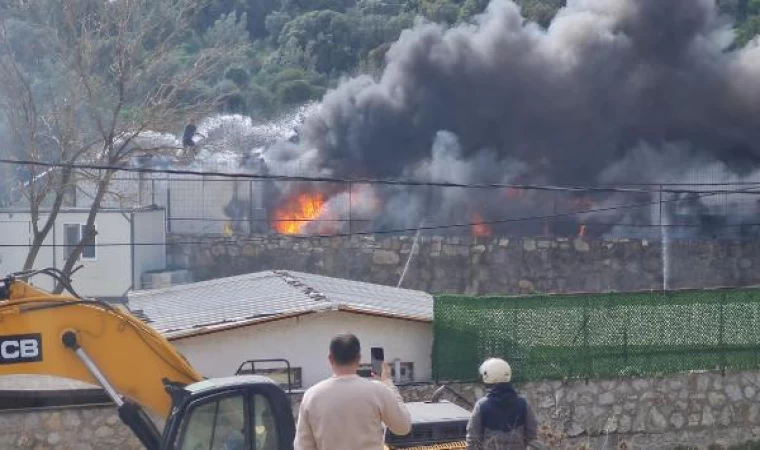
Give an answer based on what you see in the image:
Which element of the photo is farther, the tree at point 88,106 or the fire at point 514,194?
the fire at point 514,194

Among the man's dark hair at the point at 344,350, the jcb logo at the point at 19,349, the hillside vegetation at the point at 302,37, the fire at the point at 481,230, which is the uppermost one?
the hillside vegetation at the point at 302,37

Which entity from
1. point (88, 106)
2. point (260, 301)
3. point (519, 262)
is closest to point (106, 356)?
point (260, 301)

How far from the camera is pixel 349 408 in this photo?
6.04m

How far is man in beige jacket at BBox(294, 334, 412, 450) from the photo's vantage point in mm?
6035

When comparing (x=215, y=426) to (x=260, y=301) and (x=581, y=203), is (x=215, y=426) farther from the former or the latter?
(x=581, y=203)

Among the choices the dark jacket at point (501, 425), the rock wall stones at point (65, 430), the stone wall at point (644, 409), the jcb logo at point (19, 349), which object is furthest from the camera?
the stone wall at point (644, 409)

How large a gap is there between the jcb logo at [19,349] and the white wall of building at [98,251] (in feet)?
69.7

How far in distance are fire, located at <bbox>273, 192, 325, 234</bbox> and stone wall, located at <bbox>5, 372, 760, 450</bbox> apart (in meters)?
17.0

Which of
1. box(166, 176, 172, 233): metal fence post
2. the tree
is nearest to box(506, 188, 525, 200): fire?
box(166, 176, 172, 233): metal fence post

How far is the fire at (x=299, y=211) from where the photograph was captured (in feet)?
108

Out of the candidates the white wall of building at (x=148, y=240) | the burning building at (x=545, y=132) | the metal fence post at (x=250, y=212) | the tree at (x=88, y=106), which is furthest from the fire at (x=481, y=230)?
the tree at (x=88, y=106)

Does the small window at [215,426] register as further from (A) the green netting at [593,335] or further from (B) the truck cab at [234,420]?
(A) the green netting at [593,335]

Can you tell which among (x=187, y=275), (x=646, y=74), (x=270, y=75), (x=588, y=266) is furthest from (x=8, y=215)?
(x=270, y=75)

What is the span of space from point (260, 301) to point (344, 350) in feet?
37.0
